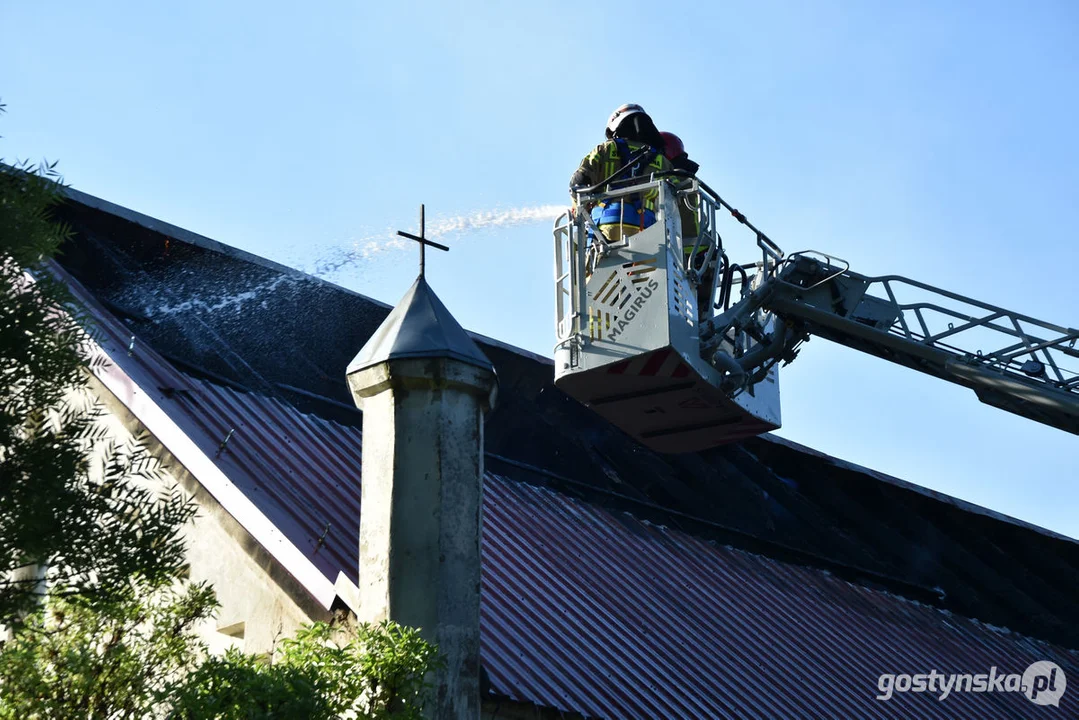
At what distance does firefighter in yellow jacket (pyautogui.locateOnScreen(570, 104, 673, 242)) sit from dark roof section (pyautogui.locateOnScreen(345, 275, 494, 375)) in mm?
3635

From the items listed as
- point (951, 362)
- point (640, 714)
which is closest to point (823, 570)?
point (951, 362)

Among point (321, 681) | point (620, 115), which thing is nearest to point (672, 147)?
point (620, 115)

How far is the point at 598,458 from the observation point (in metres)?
19.4

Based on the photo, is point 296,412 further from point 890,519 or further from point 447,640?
point 890,519

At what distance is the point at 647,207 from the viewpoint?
1533cm

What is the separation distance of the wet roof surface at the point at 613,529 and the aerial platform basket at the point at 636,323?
77.6 inches

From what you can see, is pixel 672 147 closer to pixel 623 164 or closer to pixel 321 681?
pixel 623 164

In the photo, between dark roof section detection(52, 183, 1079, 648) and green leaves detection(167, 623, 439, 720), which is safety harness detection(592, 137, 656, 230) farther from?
green leaves detection(167, 623, 439, 720)

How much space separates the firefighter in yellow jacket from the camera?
50.3ft

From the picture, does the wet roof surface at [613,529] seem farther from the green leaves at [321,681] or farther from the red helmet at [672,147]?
the red helmet at [672,147]

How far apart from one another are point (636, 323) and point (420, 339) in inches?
141

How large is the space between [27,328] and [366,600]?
338cm

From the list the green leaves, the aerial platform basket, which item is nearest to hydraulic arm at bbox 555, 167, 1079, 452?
the aerial platform basket

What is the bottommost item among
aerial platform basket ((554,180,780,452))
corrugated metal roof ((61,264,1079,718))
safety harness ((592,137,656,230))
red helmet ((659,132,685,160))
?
corrugated metal roof ((61,264,1079,718))
